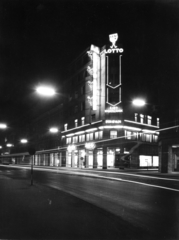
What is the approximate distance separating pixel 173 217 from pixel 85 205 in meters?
3.22

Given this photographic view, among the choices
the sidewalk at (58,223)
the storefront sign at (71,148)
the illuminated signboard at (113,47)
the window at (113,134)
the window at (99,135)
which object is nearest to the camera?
the sidewalk at (58,223)

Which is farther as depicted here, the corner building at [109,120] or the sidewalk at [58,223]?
the corner building at [109,120]

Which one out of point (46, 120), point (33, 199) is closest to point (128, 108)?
point (46, 120)

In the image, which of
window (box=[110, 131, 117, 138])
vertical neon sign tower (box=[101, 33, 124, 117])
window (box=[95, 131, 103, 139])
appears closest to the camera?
vertical neon sign tower (box=[101, 33, 124, 117])

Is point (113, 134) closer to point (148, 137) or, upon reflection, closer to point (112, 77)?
point (148, 137)

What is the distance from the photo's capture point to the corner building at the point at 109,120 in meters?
49.7

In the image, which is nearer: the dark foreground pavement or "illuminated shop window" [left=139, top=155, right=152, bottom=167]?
the dark foreground pavement

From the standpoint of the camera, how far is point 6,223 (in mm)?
7031

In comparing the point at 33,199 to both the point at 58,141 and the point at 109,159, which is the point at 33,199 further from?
the point at 58,141

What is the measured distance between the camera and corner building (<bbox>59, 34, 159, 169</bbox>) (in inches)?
1956

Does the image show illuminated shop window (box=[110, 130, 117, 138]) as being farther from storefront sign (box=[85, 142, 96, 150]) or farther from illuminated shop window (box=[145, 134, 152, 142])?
illuminated shop window (box=[145, 134, 152, 142])

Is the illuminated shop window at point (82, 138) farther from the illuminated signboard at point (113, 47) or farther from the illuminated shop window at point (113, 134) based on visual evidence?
the illuminated signboard at point (113, 47)

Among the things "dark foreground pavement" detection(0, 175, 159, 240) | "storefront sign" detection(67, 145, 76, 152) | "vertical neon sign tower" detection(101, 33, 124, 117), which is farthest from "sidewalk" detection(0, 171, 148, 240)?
"storefront sign" detection(67, 145, 76, 152)

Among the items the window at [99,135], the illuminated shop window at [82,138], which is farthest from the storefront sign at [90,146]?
the illuminated shop window at [82,138]
